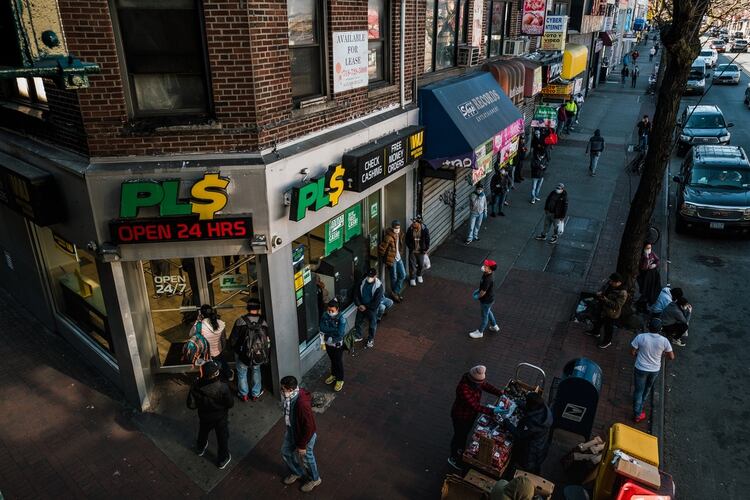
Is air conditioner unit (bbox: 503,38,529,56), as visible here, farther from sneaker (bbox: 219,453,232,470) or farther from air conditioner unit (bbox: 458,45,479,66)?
sneaker (bbox: 219,453,232,470)

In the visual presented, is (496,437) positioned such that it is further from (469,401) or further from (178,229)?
(178,229)

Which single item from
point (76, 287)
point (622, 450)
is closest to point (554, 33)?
point (622, 450)

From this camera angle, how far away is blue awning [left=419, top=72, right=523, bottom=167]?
38.2 ft

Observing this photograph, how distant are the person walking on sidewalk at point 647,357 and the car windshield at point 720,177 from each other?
1019 cm

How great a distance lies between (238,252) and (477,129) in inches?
261

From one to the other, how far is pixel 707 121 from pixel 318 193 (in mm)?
23024

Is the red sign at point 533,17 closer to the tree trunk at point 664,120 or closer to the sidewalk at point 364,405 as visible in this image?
the tree trunk at point 664,120

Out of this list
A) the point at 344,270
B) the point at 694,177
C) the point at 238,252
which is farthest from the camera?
the point at 694,177

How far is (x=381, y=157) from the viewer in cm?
999

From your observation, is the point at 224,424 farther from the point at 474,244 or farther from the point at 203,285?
the point at 474,244

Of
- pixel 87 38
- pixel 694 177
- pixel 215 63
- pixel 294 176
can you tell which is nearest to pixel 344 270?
pixel 294 176

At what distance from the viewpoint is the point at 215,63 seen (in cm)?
721

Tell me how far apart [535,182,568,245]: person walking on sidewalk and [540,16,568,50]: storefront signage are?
33.7 feet

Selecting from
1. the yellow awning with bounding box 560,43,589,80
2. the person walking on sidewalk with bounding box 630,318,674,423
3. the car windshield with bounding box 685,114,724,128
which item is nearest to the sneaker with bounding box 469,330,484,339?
the person walking on sidewalk with bounding box 630,318,674,423
